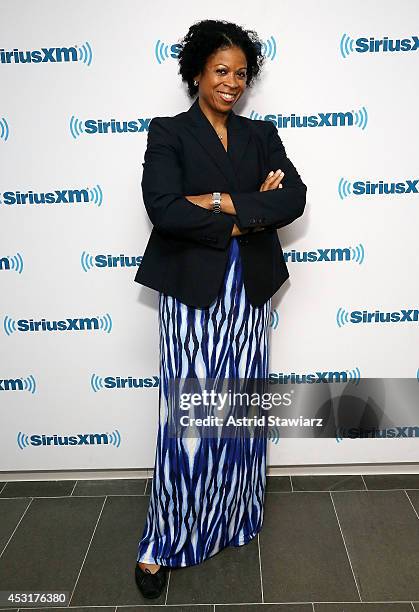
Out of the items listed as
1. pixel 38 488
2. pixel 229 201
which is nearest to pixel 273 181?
pixel 229 201

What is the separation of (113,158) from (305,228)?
86 cm

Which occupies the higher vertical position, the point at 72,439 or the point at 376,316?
the point at 376,316

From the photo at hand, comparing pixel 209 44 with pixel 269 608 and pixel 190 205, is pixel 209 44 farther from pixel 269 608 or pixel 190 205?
pixel 269 608

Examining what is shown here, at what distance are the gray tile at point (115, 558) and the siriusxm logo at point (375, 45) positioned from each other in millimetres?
2152

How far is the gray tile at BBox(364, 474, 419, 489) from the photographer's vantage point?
2.94m

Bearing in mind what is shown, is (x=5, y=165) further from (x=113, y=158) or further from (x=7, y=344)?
(x=7, y=344)

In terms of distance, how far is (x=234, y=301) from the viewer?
2.28 m

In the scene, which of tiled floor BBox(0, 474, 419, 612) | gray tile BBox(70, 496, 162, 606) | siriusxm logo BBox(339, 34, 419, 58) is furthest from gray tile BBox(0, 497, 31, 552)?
siriusxm logo BBox(339, 34, 419, 58)

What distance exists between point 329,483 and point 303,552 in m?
0.51

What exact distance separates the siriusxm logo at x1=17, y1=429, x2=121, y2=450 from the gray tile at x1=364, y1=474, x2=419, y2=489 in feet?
4.06

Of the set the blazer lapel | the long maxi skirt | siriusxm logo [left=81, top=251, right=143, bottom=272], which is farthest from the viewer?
siriusxm logo [left=81, top=251, right=143, bottom=272]

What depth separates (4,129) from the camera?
8.20ft

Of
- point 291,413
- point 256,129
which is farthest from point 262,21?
point 291,413

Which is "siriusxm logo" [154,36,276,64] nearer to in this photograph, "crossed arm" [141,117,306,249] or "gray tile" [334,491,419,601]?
"crossed arm" [141,117,306,249]
